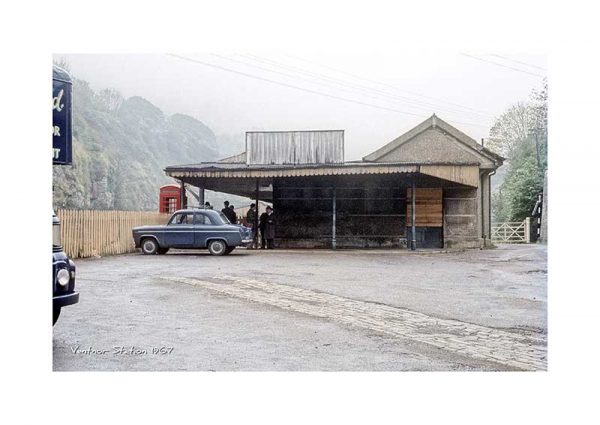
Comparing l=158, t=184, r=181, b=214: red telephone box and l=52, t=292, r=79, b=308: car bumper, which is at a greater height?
l=158, t=184, r=181, b=214: red telephone box

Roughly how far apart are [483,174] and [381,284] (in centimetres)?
523

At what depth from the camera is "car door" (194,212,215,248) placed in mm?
10430

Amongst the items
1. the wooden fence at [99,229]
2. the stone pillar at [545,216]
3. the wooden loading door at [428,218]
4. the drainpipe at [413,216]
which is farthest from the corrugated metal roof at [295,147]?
the wooden loading door at [428,218]

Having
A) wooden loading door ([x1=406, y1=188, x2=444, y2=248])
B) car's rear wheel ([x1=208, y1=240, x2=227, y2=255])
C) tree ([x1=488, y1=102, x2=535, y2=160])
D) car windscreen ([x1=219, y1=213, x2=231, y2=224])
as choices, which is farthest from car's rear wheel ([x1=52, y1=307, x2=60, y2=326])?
wooden loading door ([x1=406, y1=188, x2=444, y2=248])

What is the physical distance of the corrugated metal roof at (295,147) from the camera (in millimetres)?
9055

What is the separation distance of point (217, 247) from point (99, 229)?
9.93ft

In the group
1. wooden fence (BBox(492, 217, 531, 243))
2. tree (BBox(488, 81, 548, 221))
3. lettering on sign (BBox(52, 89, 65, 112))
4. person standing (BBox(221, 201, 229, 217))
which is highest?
lettering on sign (BBox(52, 89, 65, 112))

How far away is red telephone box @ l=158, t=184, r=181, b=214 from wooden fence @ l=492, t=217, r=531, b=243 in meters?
5.09

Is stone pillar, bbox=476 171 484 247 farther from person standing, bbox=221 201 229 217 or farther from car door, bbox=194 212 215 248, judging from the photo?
car door, bbox=194 212 215 248

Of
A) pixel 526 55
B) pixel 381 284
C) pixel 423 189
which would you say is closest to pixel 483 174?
pixel 423 189

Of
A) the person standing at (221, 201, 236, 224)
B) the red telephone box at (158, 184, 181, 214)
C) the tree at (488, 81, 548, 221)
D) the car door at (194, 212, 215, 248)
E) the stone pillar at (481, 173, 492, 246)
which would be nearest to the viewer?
the tree at (488, 81, 548, 221)

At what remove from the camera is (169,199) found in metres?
9.84

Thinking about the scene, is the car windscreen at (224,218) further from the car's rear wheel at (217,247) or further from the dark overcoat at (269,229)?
the dark overcoat at (269,229)

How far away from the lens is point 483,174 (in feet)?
39.8
